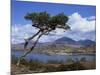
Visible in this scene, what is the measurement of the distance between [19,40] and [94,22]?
3.11 feet

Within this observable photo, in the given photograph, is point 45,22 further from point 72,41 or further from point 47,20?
point 72,41

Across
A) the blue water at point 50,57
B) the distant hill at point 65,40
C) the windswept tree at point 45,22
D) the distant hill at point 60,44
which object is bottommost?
the blue water at point 50,57

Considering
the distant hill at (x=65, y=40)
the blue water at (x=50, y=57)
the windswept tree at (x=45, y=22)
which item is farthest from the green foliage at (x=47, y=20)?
the blue water at (x=50, y=57)

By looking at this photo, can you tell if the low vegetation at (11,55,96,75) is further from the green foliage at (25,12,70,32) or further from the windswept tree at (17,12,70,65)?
the green foliage at (25,12,70,32)

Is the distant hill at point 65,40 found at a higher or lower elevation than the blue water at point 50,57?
higher

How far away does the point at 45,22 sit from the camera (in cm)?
251

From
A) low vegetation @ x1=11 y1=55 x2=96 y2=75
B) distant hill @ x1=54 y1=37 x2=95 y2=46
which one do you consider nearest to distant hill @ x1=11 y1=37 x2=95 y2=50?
distant hill @ x1=54 y1=37 x2=95 y2=46

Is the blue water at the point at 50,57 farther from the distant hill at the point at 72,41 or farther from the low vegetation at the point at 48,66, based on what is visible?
the distant hill at the point at 72,41

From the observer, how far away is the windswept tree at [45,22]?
245cm

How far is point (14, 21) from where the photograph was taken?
7.82ft

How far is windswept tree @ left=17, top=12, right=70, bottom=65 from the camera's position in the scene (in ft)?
8.04
